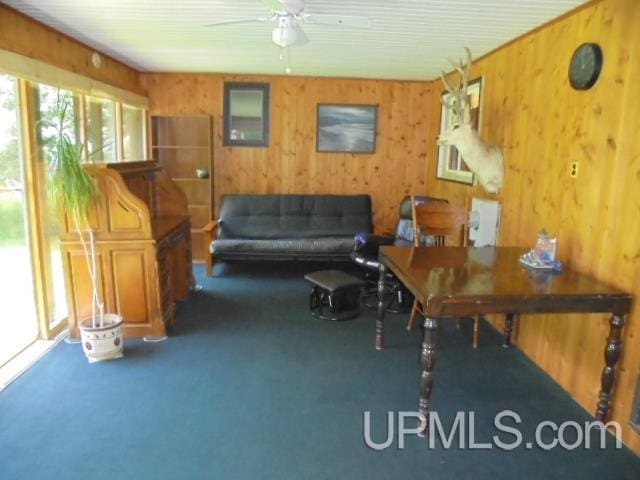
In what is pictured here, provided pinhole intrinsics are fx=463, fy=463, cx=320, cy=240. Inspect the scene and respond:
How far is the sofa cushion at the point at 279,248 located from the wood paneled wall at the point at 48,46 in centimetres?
192

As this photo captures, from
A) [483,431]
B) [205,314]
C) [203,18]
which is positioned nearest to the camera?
[483,431]

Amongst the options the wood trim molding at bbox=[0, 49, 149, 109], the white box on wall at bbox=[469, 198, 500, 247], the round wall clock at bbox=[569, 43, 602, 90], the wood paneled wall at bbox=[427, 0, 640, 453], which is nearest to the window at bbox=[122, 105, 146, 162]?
the wood trim molding at bbox=[0, 49, 149, 109]

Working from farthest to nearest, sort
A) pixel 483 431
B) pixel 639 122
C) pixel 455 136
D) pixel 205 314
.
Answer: pixel 205 314 < pixel 455 136 < pixel 483 431 < pixel 639 122

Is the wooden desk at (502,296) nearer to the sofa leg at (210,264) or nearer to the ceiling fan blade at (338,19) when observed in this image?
the ceiling fan blade at (338,19)

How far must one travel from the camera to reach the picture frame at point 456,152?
4.11 m

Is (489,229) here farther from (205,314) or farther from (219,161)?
(219,161)

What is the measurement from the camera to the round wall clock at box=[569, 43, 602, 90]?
98.6 inches

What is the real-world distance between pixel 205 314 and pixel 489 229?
2.46m

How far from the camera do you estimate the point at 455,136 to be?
3.58 meters

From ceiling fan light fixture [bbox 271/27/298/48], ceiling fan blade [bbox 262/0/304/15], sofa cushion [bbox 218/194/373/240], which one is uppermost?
ceiling fan blade [bbox 262/0/304/15]

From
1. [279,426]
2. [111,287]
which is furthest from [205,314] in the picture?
[279,426]

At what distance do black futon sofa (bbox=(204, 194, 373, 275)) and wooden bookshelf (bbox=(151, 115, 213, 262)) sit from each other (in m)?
0.36

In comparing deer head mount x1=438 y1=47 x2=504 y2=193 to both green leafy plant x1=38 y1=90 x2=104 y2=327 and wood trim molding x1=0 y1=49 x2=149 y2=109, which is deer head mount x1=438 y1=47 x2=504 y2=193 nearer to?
green leafy plant x1=38 y1=90 x2=104 y2=327

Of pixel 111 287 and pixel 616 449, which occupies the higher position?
pixel 111 287
